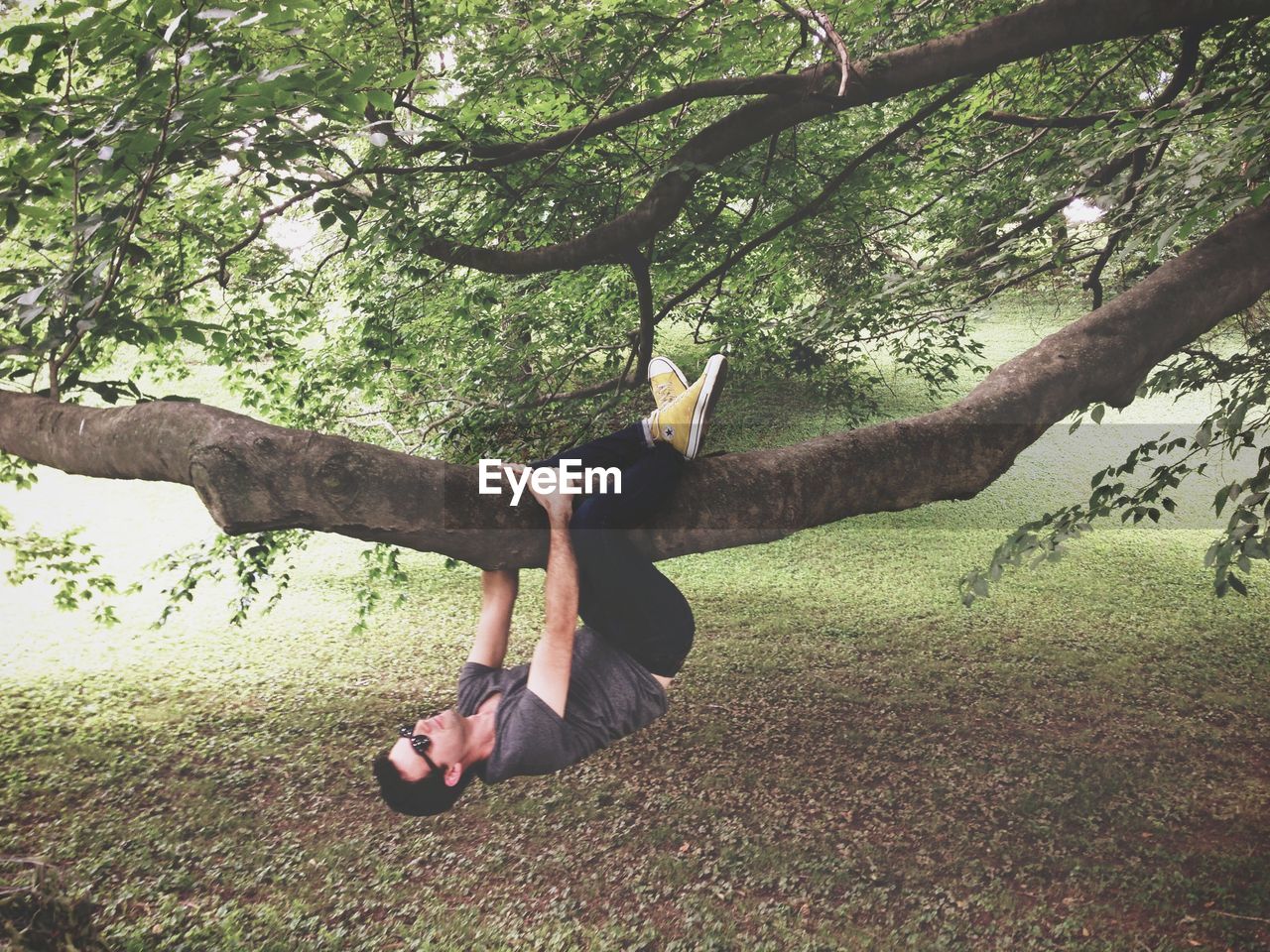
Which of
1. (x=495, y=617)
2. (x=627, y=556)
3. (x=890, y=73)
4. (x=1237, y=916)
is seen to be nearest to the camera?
(x=1237, y=916)

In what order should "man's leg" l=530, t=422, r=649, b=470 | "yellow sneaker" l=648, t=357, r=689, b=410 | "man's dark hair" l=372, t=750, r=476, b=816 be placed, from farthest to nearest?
"yellow sneaker" l=648, t=357, r=689, b=410 → "man's leg" l=530, t=422, r=649, b=470 → "man's dark hair" l=372, t=750, r=476, b=816

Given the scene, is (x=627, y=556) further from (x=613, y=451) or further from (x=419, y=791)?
(x=419, y=791)

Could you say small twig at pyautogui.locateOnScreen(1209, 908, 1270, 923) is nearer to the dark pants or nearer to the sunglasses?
the dark pants

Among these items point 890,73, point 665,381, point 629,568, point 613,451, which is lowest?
point 629,568

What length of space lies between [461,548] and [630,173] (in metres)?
1.96

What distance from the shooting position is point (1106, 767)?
2.06 meters

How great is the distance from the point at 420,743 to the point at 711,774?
2.19 feet

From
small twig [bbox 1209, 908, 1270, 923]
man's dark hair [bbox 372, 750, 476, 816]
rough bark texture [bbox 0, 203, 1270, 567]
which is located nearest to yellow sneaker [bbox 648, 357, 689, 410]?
rough bark texture [bbox 0, 203, 1270, 567]

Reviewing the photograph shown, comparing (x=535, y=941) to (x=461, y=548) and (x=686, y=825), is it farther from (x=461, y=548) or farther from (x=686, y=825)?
(x=461, y=548)

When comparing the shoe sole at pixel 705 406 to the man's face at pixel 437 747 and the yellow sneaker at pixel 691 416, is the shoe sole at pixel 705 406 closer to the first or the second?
the yellow sneaker at pixel 691 416

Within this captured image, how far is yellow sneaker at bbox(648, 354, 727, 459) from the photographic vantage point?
76.9 inches

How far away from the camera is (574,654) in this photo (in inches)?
78.2

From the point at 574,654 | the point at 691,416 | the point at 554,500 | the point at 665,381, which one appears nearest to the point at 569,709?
the point at 574,654

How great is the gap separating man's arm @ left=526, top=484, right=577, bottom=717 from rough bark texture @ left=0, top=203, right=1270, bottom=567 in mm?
47
